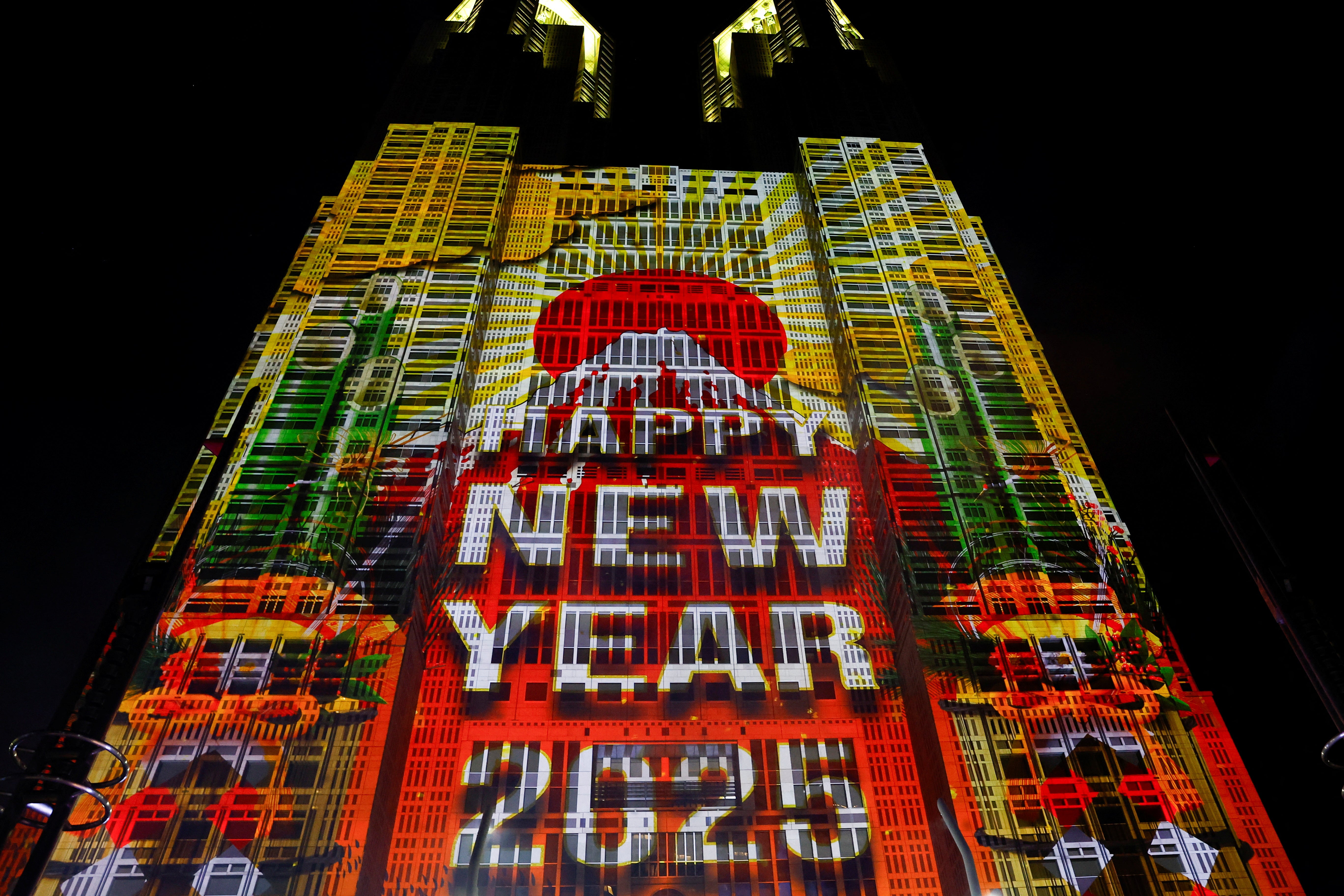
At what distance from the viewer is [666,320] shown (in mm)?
50188

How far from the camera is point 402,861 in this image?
92.6 feet

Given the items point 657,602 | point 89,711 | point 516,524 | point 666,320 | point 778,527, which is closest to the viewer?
point 89,711

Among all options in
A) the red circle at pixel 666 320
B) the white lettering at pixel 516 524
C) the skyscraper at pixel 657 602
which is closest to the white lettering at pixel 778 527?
the skyscraper at pixel 657 602

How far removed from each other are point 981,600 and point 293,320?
1548 inches

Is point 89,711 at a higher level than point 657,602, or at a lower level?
lower

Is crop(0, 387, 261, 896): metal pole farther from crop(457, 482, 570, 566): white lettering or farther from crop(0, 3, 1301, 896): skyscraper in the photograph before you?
crop(457, 482, 570, 566): white lettering

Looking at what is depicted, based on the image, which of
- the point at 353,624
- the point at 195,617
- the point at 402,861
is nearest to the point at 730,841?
the point at 402,861

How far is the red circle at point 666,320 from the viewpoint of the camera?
156 ft

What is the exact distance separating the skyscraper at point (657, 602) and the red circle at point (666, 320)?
25cm

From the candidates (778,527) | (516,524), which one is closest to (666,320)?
(778,527)

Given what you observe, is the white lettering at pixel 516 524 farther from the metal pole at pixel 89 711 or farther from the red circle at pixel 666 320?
the metal pole at pixel 89 711

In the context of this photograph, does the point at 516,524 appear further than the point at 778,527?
No

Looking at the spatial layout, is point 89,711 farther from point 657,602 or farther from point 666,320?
point 666,320

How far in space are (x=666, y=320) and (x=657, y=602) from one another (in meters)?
20.7
